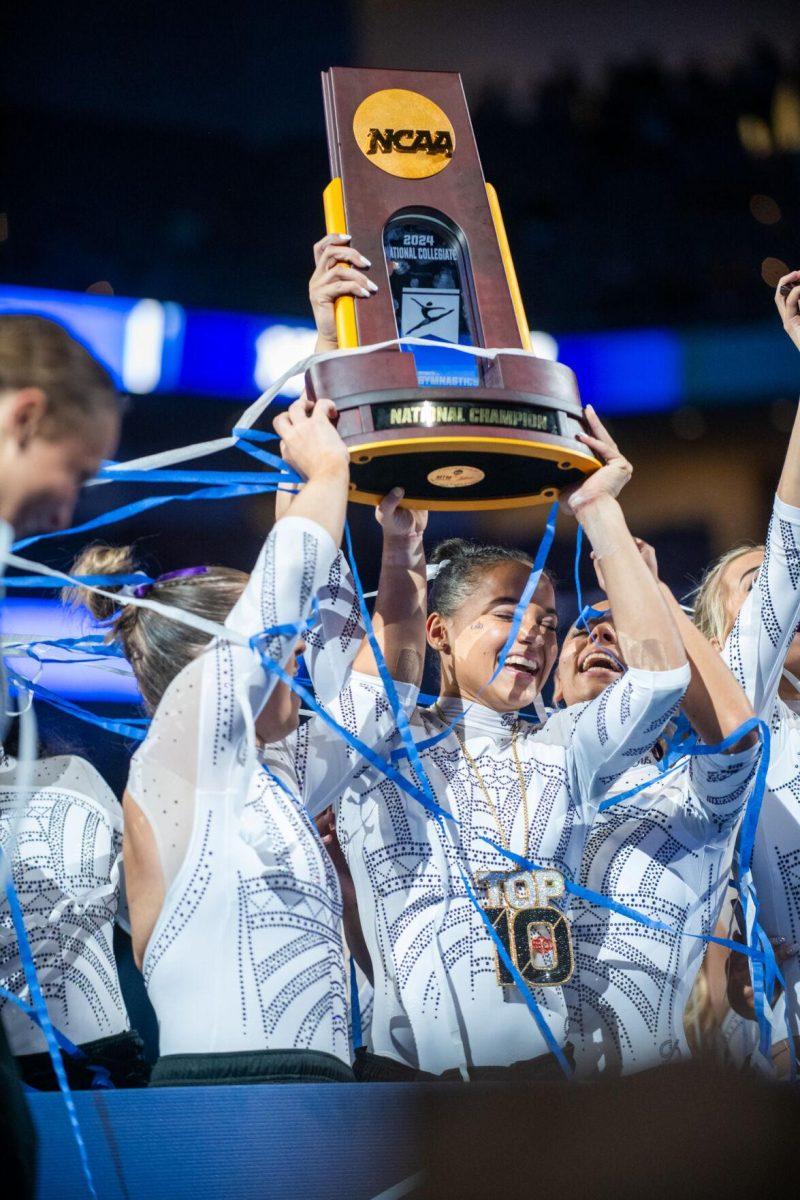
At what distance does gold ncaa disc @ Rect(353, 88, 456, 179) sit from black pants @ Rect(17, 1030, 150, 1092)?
113cm

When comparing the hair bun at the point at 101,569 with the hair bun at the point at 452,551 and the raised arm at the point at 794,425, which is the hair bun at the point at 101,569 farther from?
the raised arm at the point at 794,425

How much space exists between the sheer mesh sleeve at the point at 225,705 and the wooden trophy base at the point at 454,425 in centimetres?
18

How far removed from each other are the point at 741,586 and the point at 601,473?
507 mm

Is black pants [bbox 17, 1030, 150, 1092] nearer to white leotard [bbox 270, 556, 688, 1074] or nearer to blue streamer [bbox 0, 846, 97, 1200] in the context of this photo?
blue streamer [bbox 0, 846, 97, 1200]

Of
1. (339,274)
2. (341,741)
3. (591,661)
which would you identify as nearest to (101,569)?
(341,741)

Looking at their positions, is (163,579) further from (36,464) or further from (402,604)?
(36,464)

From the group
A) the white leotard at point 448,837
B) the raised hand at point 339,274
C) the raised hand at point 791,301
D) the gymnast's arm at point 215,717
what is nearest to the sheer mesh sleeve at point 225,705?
the gymnast's arm at point 215,717

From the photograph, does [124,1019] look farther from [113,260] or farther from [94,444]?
[113,260]

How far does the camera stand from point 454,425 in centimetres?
128

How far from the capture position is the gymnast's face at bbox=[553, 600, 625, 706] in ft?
6.38

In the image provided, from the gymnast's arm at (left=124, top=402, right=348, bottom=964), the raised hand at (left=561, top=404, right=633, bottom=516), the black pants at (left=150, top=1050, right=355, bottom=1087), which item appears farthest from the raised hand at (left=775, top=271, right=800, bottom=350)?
the black pants at (left=150, top=1050, right=355, bottom=1087)

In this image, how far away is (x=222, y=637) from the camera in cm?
114

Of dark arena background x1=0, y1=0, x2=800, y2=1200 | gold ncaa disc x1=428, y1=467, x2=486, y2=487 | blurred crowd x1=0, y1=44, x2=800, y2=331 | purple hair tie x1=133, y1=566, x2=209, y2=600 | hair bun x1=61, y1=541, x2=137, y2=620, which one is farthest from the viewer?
blurred crowd x1=0, y1=44, x2=800, y2=331

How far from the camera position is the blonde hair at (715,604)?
1.83 m
